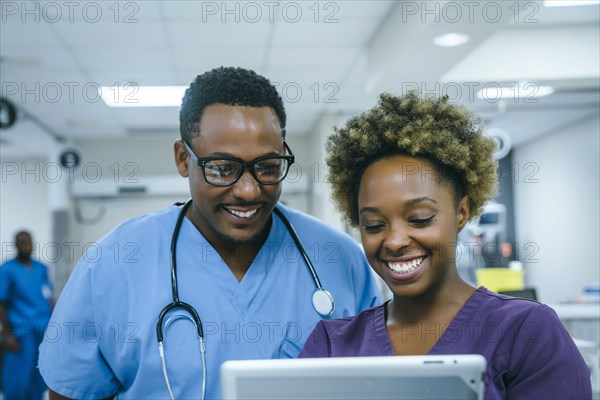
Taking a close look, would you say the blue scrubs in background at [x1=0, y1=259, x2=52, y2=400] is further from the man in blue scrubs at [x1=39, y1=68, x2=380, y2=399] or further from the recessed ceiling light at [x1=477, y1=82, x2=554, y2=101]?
the recessed ceiling light at [x1=477, y1=82, x2=554, y2=101]

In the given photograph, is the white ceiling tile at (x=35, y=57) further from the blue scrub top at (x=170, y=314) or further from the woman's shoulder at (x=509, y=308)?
the woman's shoulder at (x=509, y=308)

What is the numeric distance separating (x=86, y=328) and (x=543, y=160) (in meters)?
5.77

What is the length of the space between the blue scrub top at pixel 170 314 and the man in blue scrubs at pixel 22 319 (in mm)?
2651

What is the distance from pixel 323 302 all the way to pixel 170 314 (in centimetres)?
26

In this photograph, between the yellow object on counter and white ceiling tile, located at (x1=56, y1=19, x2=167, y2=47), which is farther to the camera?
the yellow object on counter

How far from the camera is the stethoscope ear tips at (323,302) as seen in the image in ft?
3.65

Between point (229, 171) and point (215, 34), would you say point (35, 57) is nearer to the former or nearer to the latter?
point (215, 34)

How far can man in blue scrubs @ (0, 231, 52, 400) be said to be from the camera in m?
3.54

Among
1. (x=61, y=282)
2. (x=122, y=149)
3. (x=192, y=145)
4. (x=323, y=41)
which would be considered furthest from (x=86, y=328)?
(x=122, y=149)

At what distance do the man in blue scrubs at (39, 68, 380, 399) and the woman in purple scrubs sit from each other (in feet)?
0.54

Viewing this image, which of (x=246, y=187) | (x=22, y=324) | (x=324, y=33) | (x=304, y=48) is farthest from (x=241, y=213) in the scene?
(x=22, y=324)

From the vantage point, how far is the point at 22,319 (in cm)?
357

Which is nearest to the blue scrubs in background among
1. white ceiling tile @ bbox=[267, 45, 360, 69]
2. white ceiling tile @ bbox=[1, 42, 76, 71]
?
white ceiling tile @ bbox=[1, 42, 76, 71]

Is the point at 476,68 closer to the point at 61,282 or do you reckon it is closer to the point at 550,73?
the point at 550,73
